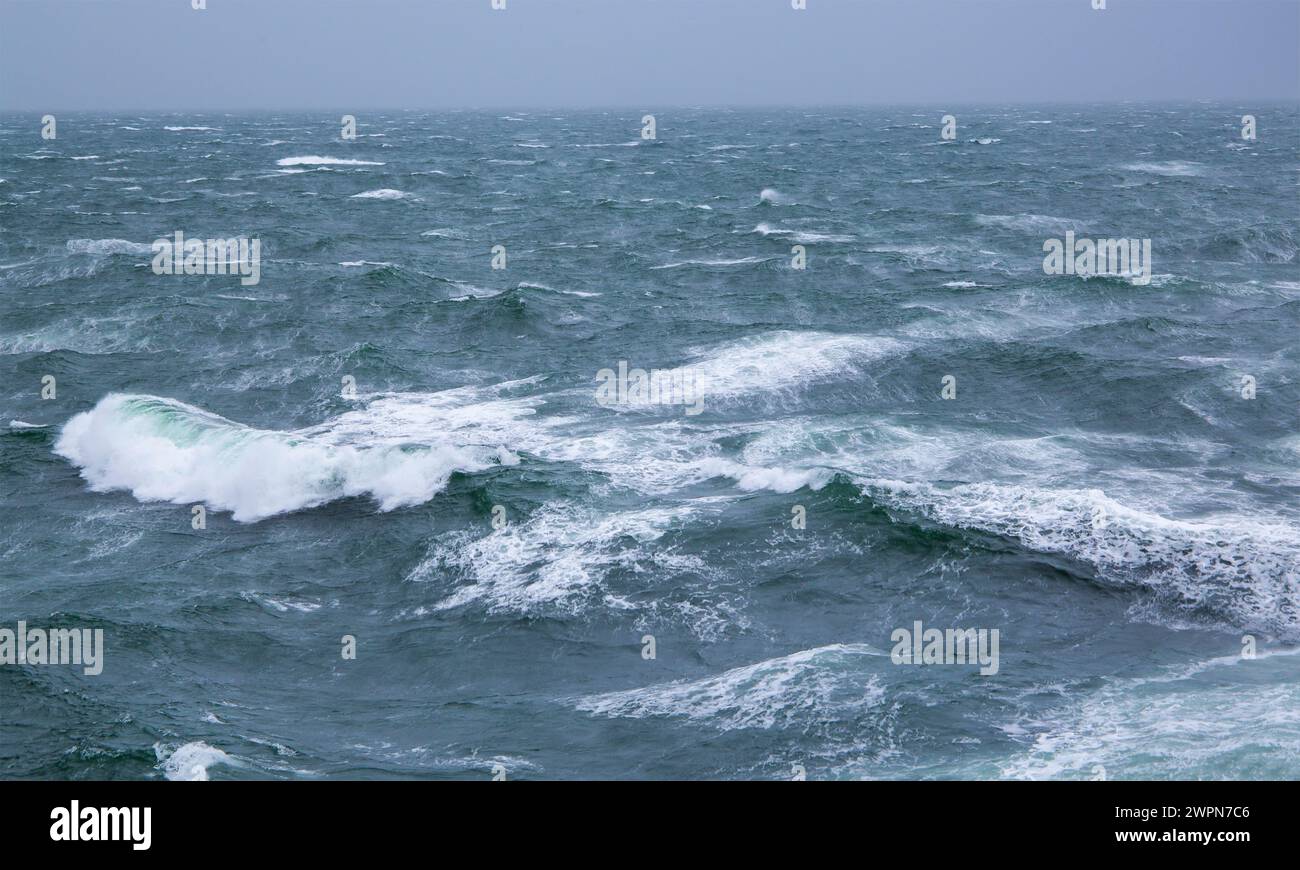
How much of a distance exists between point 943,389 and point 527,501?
463 inches

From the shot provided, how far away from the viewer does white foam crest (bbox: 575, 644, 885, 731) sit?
14.9 metres

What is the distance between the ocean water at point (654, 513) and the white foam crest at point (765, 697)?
0.19ft

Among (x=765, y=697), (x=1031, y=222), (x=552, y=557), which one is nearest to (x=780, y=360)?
(x=552, y=557)

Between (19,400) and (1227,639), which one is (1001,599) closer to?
(1227,639)

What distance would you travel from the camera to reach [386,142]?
123m

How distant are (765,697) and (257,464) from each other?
41.5 ft

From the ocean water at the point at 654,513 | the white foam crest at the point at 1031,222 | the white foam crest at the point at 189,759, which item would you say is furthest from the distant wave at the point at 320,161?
the white foam crest at the point at 189,759

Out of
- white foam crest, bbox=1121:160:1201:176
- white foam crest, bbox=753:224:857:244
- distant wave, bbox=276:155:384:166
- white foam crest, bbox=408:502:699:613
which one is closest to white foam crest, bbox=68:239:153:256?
white foam crest, bbox=753:224:857:244

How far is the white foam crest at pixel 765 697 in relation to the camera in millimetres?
14859

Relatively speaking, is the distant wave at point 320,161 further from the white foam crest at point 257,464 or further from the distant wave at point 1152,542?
the distant wave at point 1152,542

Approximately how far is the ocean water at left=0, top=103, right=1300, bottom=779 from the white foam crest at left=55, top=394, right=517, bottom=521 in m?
0.10

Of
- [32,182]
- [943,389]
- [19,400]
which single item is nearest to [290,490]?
[19,400]

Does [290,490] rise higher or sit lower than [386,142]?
lower

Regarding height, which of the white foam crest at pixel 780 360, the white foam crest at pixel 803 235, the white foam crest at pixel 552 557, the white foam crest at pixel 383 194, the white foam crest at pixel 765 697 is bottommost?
the white foam crest at pixel 765 697
